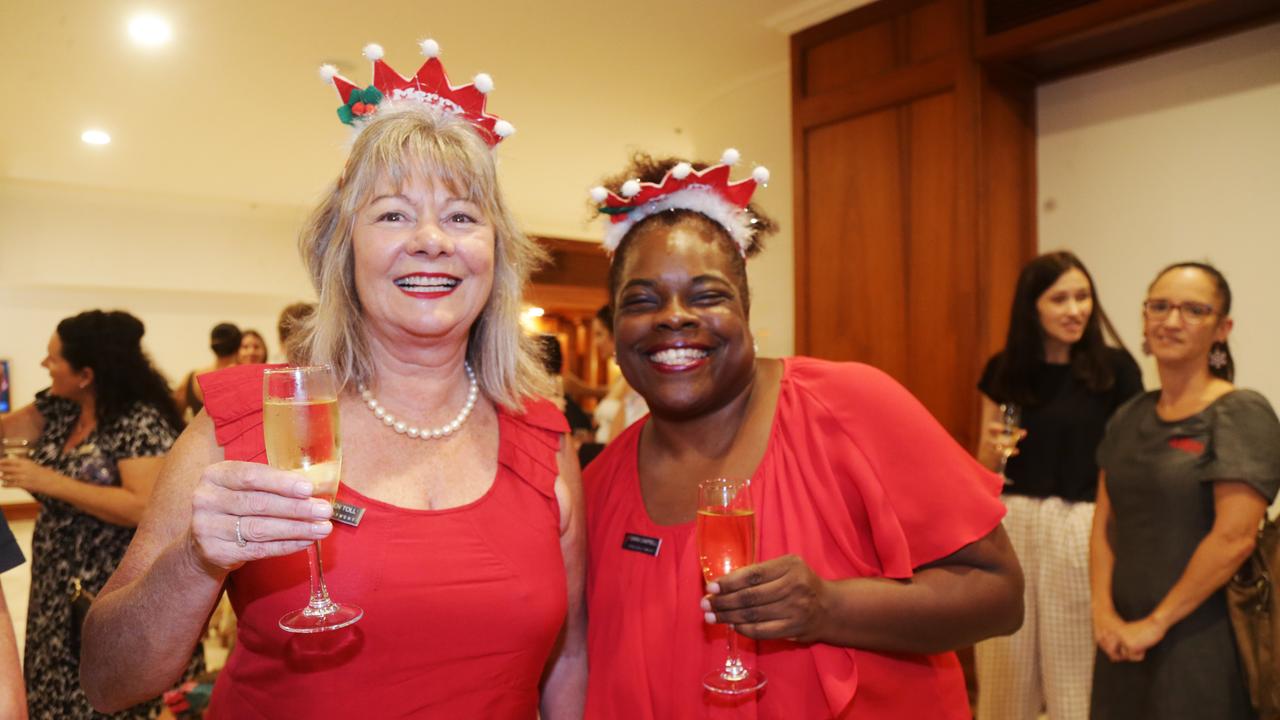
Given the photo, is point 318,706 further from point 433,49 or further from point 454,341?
point 433,49

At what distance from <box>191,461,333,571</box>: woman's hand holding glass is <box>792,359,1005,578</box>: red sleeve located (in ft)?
3.47

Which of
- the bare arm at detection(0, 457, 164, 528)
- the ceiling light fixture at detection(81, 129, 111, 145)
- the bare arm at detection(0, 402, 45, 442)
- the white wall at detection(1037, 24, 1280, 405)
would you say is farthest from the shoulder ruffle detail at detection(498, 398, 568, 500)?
the ceiling light fixture at detection(81, 129, 111, 145)

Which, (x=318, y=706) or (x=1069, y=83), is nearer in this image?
(x=318, y=706)

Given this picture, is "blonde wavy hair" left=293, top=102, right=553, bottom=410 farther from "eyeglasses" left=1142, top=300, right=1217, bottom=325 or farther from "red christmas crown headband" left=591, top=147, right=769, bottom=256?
"eyeglasses" left=1142, top=300, right=1217, bottom=325

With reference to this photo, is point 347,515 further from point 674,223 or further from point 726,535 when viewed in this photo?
point 674,223

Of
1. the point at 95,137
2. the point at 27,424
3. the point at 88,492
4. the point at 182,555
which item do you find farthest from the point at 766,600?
the point at 95,137

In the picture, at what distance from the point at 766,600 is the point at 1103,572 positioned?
2314 mm

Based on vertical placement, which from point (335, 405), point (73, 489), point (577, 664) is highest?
point (335, 405)

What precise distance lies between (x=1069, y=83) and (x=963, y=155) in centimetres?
77

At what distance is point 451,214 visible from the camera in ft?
5.52

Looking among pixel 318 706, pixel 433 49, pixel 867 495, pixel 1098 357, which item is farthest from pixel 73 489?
pixel 1098 357

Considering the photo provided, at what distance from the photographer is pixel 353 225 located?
66.6 inches

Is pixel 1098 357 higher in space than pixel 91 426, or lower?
higher

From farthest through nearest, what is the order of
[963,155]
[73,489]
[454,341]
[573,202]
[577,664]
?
[573,202] → [963,155] → [73,489] → [577,664] → [454,341]
